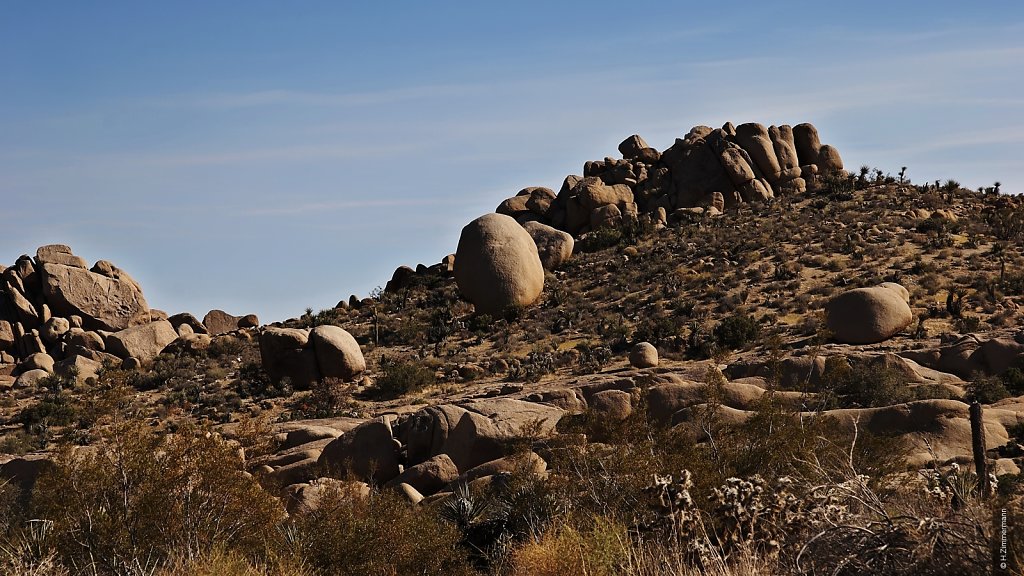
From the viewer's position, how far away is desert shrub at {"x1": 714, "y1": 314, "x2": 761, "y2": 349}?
2998 cm

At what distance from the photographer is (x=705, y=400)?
18.7 meters

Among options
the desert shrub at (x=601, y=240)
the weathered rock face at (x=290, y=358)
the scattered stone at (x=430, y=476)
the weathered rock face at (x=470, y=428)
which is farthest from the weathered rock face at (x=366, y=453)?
the desert shrub at (x=601, y=240)

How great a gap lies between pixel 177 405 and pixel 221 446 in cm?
1965

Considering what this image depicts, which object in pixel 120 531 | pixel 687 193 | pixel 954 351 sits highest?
pixel 687 193

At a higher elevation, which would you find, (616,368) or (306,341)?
(306,341)

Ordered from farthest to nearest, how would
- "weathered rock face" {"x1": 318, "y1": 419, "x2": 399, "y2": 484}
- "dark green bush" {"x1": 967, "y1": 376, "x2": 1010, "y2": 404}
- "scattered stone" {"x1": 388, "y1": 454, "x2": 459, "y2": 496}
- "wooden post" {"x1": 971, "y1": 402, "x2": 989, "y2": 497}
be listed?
1. "dark green bush" {"x1": 967, "y1": 376, "x2": 1010, "y2": 404}
2. "weathered rock face" {"x1": 318, "y1": 419, "x2": 399, "y2": 484}
3. "scattered stone" {"x1": 388, "y1": 454, "x2": 459, "y2": 496}
4. "wooden post" {"x1": 971, "y1": 402, "x2": 989, "y2": 497}

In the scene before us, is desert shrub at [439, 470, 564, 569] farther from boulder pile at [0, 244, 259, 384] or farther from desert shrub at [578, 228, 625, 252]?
desert shrub at [578, 228, 625, 252]

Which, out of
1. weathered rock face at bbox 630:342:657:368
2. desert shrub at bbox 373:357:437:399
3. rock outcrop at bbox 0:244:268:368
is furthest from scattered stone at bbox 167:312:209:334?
weathered rock face at bbox 630:342:657:368

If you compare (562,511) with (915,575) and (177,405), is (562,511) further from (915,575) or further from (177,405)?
(177,405)

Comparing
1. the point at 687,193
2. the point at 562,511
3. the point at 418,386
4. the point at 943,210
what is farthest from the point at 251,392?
the point at 943,210

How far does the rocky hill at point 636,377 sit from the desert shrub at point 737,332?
0.36 feet

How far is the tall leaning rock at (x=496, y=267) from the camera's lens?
121 feet

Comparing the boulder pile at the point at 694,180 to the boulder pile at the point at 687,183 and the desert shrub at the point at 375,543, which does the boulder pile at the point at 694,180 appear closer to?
the boulder pile at the point at 687,183

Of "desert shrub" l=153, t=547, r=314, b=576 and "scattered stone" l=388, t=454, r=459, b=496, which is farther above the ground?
"desert shrub" l=153, t=547, r=314, b=576
